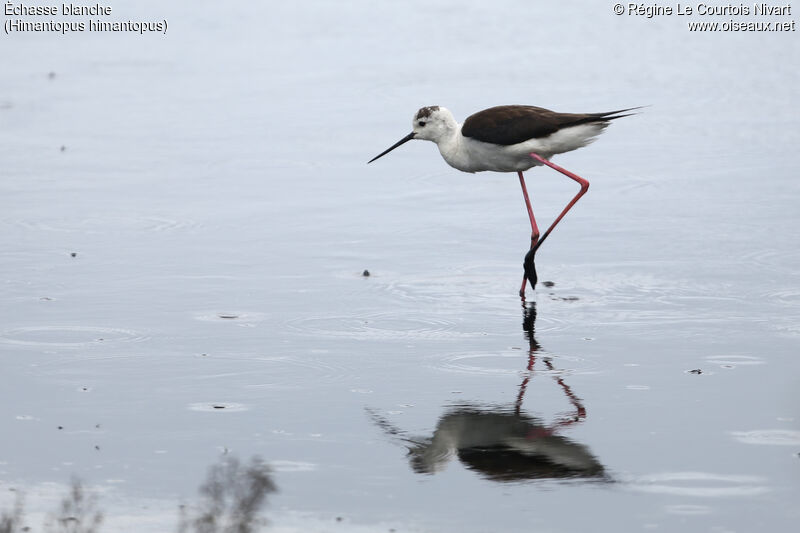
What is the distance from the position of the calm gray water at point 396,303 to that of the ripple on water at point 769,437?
0.01 metres

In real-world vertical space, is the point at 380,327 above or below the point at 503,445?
above

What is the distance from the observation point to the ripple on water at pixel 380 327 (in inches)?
322

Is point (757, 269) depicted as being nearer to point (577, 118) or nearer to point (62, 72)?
point (577, 118)

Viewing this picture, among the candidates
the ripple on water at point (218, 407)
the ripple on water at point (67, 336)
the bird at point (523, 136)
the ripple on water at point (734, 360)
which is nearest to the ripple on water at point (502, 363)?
the ripple on water at point (734, 360)

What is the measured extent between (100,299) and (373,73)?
10066 mm

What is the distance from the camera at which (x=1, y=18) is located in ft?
80.3

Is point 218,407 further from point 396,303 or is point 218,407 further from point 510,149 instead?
point 510,149

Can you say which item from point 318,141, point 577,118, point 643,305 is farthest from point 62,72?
point 643,305

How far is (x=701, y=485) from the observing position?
5.73 metres

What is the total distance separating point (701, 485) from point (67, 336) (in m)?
3.82

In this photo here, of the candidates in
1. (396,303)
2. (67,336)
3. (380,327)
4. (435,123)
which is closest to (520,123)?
(435,123)

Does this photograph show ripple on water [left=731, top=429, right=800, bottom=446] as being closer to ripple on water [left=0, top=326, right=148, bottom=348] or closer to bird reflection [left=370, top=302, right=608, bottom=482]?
bird reflection [left=370, top=302, right=608, bottom=482]

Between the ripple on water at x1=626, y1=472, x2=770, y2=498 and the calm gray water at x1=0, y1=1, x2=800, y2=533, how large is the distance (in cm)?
1

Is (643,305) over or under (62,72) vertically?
under
